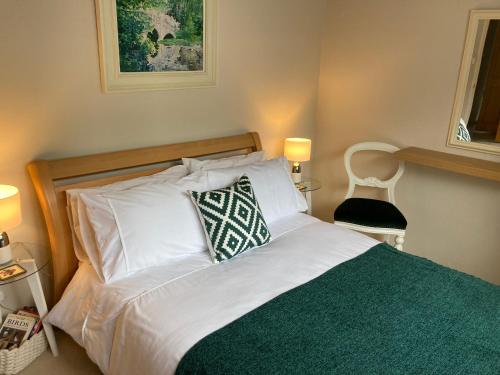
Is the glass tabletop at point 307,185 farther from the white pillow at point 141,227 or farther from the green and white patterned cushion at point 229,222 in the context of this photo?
the white pillow at point 141,227

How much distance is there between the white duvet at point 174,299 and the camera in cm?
157

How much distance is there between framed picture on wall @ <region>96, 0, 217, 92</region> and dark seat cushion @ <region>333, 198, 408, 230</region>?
4.22 feet

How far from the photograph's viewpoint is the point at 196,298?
174cm

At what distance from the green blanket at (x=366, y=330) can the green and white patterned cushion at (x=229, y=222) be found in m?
0.41

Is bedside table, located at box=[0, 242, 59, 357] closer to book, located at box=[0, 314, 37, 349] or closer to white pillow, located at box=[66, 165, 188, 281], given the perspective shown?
book, located at box=[0, 314, 37, 349]

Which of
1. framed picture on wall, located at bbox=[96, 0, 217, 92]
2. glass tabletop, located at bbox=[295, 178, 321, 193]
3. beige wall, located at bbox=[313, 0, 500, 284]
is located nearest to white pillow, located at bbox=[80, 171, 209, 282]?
framed picture on wall, located at bbox=[96, 0, 217, 92]

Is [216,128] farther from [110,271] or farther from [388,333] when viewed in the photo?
[388,333]

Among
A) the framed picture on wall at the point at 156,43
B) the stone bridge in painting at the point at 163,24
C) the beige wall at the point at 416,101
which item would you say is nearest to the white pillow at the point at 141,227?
the framed picture on wall at the point at 156,43

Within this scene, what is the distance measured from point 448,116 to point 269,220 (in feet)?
4.56

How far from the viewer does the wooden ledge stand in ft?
8.01

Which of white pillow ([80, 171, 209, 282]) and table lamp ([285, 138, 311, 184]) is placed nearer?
white pillow ([80, 171, 209, 282])

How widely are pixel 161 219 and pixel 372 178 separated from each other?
1.73m

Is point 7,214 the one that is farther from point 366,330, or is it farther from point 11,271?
point 366,330

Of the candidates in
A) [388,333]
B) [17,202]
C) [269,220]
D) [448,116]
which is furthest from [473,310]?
[17,202]
